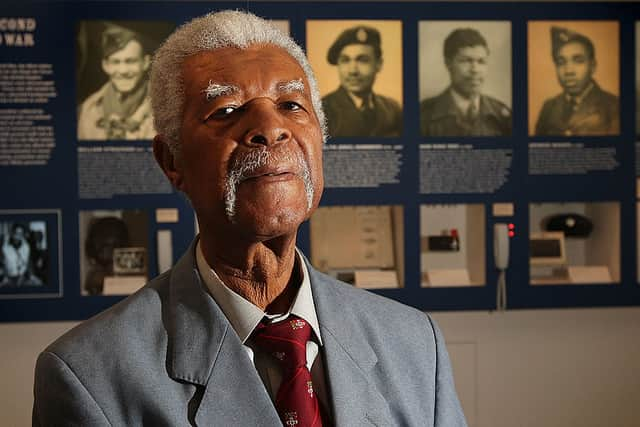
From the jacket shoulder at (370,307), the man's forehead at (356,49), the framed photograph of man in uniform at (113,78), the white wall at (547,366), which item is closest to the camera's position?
the jacket shoulder at (370,307)

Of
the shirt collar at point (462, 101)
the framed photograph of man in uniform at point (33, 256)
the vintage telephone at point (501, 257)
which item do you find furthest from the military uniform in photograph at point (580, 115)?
the framed photograph of man in uniform at point (33, 256)

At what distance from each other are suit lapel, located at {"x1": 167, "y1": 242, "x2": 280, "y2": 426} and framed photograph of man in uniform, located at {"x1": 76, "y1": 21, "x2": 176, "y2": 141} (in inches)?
135

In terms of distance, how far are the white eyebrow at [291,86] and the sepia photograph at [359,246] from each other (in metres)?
3.47

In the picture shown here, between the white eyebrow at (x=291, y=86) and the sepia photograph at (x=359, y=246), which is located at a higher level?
the white eyebrow at (x=291, y=86)

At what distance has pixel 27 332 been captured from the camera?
4.60m

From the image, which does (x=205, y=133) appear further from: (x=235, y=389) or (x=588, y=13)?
(x=588, y=13)

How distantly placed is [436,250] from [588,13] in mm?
1593

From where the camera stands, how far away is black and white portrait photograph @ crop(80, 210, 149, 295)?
4629 millimetres

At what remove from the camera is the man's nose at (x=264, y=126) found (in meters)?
1.22

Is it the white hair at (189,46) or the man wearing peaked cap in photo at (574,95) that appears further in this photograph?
the man wearing peaked cap in photo at (574,95)

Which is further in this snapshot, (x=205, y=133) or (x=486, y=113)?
(x=486, y=113)

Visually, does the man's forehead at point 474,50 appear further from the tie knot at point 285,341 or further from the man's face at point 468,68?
the tie knot at point 285,341

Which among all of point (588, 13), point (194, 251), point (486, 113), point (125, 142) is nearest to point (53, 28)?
point (125, 142)

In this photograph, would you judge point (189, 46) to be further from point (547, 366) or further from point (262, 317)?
point (547, 366)
